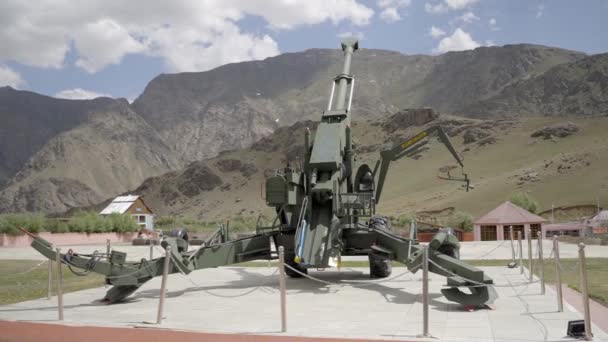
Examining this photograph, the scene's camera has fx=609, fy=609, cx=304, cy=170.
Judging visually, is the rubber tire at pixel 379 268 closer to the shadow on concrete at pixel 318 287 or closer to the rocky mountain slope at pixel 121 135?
the shadow on concrete at pixel 318 287

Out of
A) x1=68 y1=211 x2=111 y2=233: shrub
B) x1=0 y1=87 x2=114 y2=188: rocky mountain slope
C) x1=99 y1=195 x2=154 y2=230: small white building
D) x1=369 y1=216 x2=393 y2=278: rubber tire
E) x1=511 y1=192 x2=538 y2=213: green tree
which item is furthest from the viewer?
x1=0 y1=87 x2=114 y2=188: rocky mountain slope

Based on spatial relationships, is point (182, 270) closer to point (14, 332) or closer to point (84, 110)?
point (14, 332)

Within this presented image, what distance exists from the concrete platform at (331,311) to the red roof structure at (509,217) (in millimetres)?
29443

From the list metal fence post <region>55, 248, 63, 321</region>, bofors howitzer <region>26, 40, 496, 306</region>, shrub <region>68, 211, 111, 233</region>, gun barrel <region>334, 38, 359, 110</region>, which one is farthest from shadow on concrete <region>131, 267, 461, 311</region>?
shrub <region>68, 211, 111, 233</region>

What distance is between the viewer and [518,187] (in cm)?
7400

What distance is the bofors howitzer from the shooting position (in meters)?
11.9

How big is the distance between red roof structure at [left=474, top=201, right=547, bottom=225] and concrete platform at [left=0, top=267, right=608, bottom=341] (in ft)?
96.6

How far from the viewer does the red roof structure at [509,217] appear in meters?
43.6

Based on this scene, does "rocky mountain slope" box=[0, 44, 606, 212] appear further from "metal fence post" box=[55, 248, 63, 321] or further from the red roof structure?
"metal fence post" box=[55, 248, 63, 321]

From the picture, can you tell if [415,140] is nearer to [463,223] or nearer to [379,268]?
[379,268]

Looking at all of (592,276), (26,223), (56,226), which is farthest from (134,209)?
(592,276)

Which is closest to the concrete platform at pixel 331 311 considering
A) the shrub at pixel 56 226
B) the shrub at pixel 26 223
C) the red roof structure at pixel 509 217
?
the red roof structure at pixel 509 217

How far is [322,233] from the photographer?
13.2 metres

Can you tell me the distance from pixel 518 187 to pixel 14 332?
71318 millimetres
